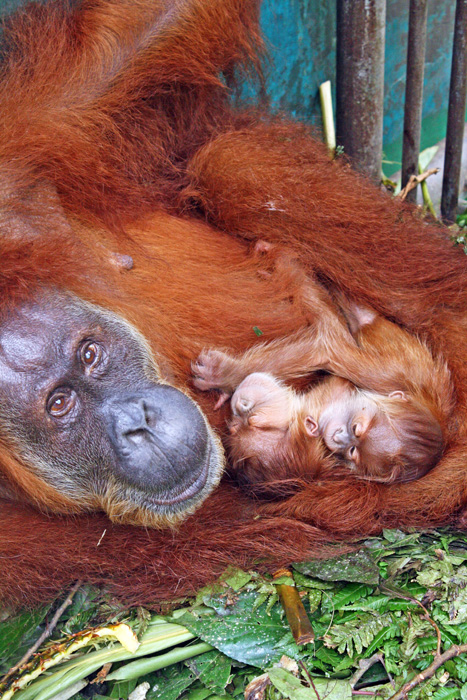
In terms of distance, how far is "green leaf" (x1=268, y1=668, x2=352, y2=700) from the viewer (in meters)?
1.90

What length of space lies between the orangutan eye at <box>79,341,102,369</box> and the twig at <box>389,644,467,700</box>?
128 centimetres

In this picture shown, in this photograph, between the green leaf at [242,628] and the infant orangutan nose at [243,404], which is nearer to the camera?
the green leaf at [242,628]

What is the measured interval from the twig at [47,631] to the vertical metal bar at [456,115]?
2.76 m

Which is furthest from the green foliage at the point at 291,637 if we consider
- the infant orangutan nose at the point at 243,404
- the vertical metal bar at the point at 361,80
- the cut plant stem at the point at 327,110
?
the cut plant stem at the point at 327,110

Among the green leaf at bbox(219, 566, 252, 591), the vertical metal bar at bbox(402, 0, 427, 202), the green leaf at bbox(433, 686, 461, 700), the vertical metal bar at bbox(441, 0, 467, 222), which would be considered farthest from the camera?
the vertical metal bar at bbox(441, 0, 467, 222)

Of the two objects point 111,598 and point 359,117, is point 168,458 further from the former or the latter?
A: point 359,117

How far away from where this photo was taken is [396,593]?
7.10 ft

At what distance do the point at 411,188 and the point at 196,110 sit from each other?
52.1 inches

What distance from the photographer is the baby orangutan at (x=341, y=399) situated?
97.2 inches

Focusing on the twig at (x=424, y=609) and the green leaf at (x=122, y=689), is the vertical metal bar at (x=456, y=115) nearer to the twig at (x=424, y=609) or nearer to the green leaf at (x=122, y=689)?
the twig at (x=424, y=609)

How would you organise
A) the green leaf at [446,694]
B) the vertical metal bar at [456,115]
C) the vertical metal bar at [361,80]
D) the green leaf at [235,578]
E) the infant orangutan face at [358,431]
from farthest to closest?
the vertical metal bar at [456,115], the vertical metal bar at [361,80], the infant orangutan face at [358,431], the green leaf at [235,578], the green leaf at [446,694]

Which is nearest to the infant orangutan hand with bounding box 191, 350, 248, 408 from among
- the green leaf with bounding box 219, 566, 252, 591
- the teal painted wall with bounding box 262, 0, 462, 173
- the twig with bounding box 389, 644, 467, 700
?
the green leaf with bounding box 219, 566, 252, 591

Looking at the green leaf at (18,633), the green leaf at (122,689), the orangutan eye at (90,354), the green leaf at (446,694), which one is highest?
the orangutan eye at (90,354)

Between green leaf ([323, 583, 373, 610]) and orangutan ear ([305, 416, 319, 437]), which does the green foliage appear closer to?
green leaf ([323, 583, 373, 610])
